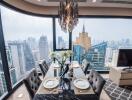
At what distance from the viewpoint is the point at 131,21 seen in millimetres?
4777

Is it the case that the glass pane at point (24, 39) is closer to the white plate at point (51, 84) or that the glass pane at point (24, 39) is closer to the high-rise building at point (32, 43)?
the high-rise building at point (32, 43)

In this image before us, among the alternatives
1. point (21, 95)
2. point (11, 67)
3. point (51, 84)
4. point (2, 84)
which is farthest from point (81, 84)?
point (11, 67)

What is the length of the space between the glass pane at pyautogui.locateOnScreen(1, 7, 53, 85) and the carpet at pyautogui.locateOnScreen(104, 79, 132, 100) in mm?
2292

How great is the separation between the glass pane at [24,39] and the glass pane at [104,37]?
1.22 metres

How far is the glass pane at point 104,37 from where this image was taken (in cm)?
471

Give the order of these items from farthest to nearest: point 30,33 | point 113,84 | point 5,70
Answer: point 30,33 < point 113,84 < point 5,70

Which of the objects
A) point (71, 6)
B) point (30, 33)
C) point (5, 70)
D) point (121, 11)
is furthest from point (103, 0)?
point (5, 70)

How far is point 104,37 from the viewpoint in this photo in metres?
4.81

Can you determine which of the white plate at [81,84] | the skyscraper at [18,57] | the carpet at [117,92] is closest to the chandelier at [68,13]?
the white plate at [81,84]

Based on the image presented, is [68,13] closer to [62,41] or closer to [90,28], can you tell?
[62,41]

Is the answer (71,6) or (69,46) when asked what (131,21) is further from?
(71,6)

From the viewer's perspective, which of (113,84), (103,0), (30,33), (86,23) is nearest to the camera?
(103,0)

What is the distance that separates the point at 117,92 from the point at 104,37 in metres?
2.21

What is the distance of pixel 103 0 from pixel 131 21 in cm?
202
